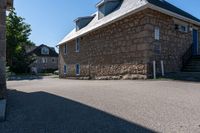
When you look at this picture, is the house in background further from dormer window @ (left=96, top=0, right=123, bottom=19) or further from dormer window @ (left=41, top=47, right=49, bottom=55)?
dormer window @ (left=96, top=0, right=123, bottom=19)

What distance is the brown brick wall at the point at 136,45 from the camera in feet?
47.8

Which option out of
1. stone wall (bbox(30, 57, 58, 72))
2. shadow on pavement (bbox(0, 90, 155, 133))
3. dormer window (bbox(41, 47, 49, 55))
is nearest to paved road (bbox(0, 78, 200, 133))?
shadow on pavement (bbox(0, 90, 155, 133))

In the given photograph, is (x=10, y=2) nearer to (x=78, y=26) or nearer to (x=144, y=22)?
(x=144, y=22)

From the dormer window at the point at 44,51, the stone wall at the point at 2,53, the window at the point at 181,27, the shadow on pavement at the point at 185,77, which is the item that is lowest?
the shadow on pavement at the point at 185,77

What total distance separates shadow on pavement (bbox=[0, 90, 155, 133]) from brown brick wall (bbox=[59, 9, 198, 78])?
8.90 meters

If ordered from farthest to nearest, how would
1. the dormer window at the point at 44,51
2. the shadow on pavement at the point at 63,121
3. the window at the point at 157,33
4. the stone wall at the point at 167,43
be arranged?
the dormer window at the point at 44,51 → the window at the point at 157,33 → the stone wall at the point at 167,43 → the shadow on pavement at the point at 63,121

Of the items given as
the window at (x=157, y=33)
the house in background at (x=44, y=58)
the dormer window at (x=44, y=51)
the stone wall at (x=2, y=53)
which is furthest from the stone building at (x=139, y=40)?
the dormer window at (x=44, y=51)

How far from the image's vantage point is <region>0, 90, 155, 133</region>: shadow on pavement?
437 centimetres

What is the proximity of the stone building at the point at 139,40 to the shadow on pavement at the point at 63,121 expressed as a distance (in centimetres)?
891

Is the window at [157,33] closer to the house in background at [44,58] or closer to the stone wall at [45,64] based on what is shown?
the house in background at [44,58]

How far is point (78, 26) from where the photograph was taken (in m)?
26.0

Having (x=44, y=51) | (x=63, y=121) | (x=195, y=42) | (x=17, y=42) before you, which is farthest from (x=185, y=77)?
(x=44, y=51)

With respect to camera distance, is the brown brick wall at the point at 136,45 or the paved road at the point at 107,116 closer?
the paved road at the point at 107,116

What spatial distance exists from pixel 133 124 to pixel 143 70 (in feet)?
33.3
